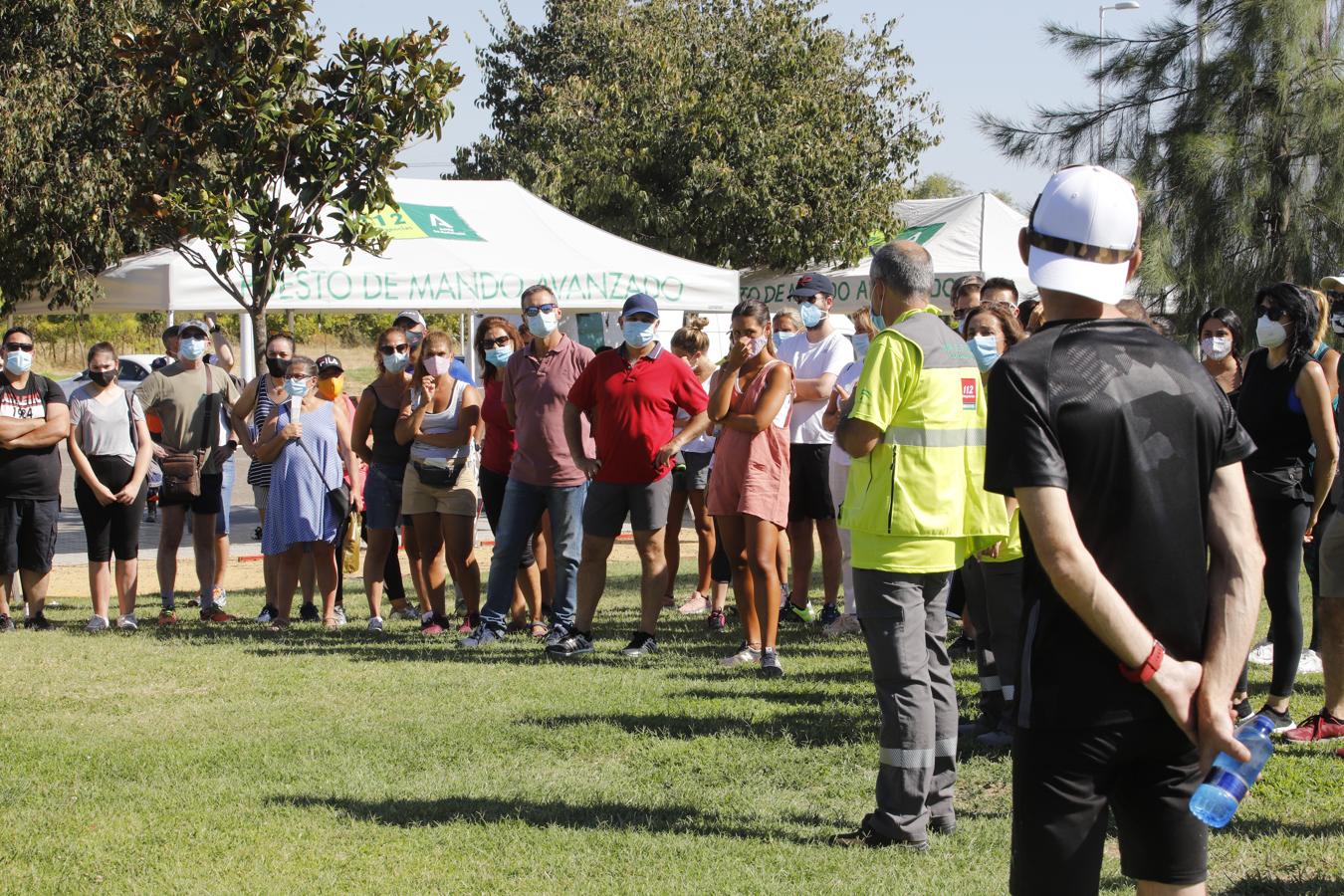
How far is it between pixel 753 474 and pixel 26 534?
5.41 metres

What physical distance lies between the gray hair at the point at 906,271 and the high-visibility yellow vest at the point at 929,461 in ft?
0.39

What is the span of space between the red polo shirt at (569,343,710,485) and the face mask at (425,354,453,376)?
1487 millimetres

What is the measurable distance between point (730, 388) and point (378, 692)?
251cm

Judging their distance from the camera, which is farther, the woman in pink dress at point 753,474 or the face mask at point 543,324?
the face mask at point 543,324

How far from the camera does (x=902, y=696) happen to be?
191 inches

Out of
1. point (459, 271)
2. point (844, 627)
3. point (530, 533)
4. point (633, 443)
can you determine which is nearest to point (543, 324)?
point (633, 443)

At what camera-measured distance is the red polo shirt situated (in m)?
8.25

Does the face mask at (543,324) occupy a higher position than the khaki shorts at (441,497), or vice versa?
the face mask at (543,324)

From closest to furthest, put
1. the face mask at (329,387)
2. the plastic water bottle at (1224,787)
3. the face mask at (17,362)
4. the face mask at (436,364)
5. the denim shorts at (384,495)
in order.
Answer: the plastic water bottle at (1224,787) → the face mask at (436,364) → the face mask at (17,362) → the denim shorts at (384,495) → the face mask at (329,387)

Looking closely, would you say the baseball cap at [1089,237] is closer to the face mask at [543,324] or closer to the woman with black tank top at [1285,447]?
the woman with black tank top at [1285,447]

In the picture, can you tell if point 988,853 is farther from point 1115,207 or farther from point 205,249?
point 205,249

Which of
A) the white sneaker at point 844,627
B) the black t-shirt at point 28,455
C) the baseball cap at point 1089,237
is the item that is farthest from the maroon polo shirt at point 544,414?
the baseball cap at point 1089,237

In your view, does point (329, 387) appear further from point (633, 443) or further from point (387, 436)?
point (633, 443)

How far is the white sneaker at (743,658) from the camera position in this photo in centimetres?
796
